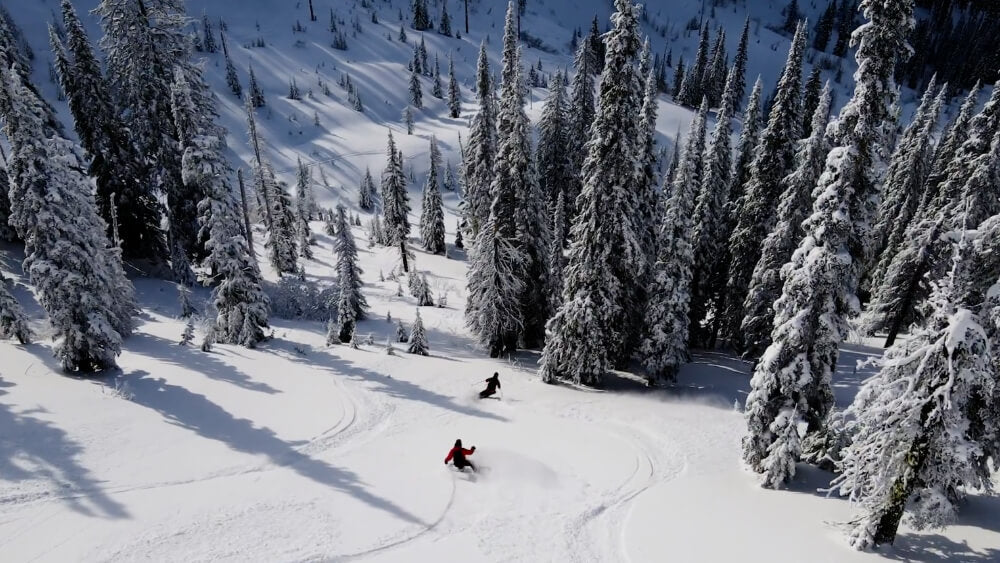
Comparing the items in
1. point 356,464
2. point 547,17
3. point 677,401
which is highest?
point 547,17

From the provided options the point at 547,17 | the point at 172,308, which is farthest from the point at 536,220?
the point at 547,17

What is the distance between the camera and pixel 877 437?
11273 millimetres

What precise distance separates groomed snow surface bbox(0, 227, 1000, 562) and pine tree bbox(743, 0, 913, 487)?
1.84 m

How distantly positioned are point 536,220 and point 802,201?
42.1 ft

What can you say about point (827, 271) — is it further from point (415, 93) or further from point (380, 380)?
point (415, 93)

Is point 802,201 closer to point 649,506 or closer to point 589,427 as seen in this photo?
point 589,427

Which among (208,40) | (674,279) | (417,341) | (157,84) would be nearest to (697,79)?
(674,279)

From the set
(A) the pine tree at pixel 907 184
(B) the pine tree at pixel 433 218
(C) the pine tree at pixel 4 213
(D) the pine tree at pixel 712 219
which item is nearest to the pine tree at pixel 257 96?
(B) the pine tree at pixel 433 218

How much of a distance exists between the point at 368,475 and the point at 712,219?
76.6 ft

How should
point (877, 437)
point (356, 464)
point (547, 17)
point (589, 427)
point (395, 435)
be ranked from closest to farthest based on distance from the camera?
point (877, 437)
point (356, 464)
point (395, 435)
point (589, 427)
point (547, 17)

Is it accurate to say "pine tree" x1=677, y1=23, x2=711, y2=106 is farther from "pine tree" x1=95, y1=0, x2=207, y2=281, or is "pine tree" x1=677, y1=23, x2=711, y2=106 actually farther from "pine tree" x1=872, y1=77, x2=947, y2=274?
"pine tree" x1=95, y1=0, x2=207, y2=281

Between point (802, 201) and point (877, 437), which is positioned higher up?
point (802, 201)

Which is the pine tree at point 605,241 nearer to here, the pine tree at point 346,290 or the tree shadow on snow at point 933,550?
the pine tree at point 346,290

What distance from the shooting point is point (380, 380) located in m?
21.6
